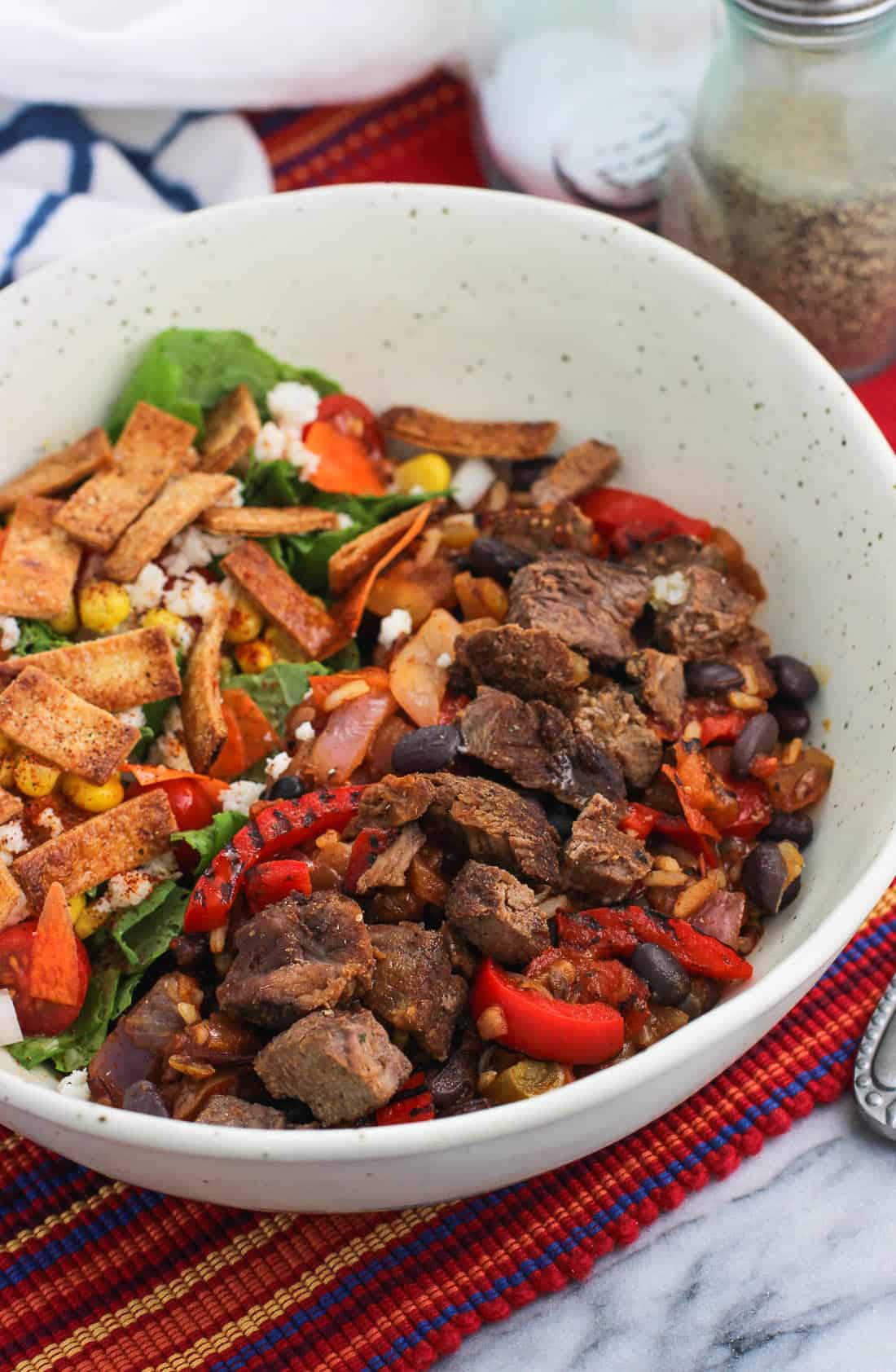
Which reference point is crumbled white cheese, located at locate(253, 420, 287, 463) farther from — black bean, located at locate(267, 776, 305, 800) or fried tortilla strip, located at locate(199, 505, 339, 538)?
black bean, located at locate(267, 776, 305, 800)

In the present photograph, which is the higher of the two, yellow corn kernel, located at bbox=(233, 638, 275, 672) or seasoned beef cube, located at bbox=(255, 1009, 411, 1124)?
yellow corn kernel, located at bbox=(233, 638, 275, 672)

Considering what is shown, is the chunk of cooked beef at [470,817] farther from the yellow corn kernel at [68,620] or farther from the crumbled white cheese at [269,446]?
the crumbled white cheese at [269,446]

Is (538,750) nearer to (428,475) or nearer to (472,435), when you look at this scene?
(428,475)

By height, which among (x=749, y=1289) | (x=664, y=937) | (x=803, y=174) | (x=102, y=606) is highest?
(x=803, y=174)

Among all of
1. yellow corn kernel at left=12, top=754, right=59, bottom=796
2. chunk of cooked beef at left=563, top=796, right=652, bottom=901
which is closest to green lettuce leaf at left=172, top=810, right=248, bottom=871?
yellow corn kernel at left=12, top=754, right=59, bottom=796

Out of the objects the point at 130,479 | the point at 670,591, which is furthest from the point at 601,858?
the point at 130,479

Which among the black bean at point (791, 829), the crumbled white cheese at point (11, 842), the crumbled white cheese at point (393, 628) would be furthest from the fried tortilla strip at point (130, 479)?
Result: the black bean at point (791, 829)

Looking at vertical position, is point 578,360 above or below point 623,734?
above

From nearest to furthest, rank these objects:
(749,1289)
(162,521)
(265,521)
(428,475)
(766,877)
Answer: (749,1289), (766,877), (162,521), (265,521), (428,475)
